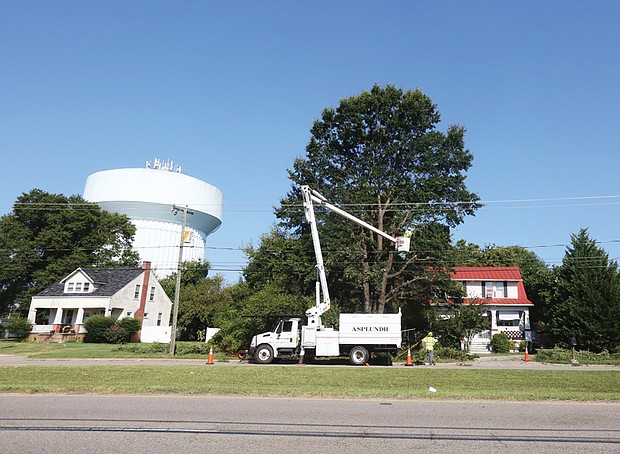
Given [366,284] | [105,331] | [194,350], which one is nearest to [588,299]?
[366,284]

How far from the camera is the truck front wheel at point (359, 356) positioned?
24.1 metres

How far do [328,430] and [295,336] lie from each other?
17.8 m

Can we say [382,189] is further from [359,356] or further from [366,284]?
[359,356]

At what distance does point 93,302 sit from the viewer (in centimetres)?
4550

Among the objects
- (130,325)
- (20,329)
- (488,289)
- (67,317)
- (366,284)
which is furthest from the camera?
(67,317)

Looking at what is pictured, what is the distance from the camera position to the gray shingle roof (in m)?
46.6

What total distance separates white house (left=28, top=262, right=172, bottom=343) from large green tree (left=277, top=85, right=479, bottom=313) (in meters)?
19.0

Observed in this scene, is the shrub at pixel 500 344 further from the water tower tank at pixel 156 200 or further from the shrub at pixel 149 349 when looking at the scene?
the water tower tank at pixel 156 200

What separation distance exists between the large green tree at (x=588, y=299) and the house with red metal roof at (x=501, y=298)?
27.1ft

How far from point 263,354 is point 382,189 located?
16089 mm

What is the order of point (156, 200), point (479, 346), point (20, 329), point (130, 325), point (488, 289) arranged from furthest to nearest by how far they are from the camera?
1. point (156, 200)
2. point (488, 289)
3. point (20, 329)
4. point (130, 325)
5. point (479, 346)

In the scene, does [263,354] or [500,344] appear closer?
[263,354]

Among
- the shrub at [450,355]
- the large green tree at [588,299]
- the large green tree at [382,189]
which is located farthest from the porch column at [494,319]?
the shrub at [450,355]

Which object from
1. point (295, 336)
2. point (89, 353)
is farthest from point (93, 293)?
point (295, 336)
